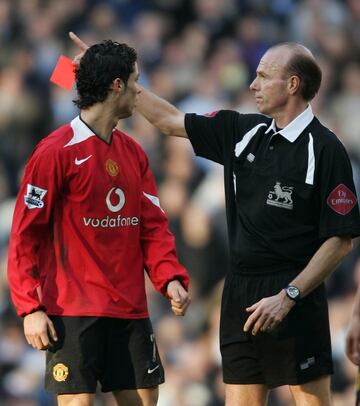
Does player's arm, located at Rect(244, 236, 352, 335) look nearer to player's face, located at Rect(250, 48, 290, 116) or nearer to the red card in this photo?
player's face, located at Rect(250, 48, 290, 116)

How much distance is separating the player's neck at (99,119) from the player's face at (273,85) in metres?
0.75

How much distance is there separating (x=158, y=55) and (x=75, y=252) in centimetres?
405

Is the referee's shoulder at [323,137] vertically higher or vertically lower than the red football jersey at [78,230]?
higher

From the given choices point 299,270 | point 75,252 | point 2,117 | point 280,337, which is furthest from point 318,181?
point 2,117

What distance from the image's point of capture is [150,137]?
8719 millimetres

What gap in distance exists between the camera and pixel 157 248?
525 centimetres

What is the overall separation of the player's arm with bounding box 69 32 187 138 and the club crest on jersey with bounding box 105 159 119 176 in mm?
639

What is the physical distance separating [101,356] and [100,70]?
134cm

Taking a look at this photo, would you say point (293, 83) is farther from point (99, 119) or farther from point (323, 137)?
point (99, 119)

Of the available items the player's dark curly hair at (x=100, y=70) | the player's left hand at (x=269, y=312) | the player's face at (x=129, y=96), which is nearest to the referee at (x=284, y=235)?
the player's left hand at (x=269, y=312)

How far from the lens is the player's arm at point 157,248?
5.18 m

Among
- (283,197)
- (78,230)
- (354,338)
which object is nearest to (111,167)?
(78,230)

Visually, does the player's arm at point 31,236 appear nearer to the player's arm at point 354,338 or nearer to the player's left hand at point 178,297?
the player's left hand at point 178,297

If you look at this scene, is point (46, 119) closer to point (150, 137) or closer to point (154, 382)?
point (150, 137)
